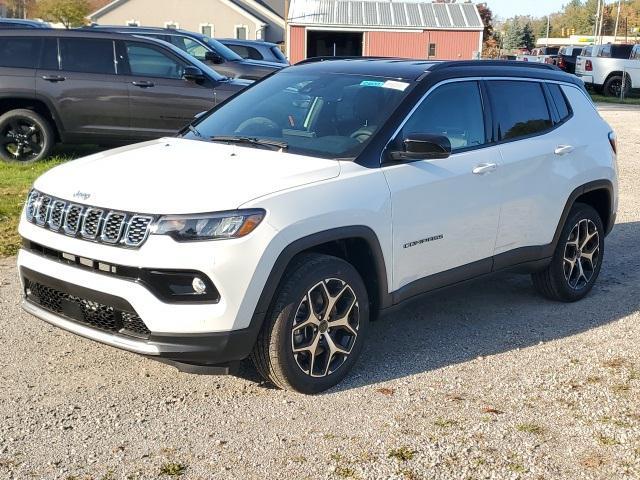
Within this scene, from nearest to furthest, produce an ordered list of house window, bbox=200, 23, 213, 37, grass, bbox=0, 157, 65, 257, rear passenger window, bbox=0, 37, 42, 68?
grass, bbox=0, 157, 65, 257 < rear passenger window, bbox=0, 37, 42, 68 < house window, bbox=200, 23, 213, 37

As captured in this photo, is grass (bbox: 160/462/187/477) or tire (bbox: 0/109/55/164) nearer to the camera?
grass (bbox: 160/462/187/477)

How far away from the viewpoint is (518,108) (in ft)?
19.6

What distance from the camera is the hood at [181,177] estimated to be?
4133 mm

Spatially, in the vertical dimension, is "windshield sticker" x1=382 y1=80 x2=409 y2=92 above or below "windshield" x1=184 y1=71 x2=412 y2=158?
above

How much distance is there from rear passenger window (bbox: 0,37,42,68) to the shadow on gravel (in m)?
6.79

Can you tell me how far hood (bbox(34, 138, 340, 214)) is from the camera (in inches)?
163

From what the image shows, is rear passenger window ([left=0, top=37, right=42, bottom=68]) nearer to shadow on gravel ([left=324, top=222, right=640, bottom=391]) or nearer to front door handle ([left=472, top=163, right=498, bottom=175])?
shadow on gravel ([left=324, top=222, right=640, bottom=391])

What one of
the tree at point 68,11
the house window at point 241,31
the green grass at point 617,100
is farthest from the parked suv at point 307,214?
the tree at point 68,11

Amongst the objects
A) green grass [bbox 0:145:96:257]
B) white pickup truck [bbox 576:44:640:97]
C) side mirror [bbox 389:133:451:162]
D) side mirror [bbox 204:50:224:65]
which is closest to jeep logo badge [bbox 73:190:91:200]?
side mirror [bbox 389:133:451:162]

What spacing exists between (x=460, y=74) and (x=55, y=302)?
2901mm

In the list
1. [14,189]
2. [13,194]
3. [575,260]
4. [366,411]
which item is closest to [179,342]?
[366,411]

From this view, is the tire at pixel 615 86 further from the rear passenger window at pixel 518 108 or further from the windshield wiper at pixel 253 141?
the windshield wiper at pixel 253 141

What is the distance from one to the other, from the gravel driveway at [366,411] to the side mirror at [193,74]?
18.6 feet

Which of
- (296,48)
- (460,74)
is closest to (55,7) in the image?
(296,48)
